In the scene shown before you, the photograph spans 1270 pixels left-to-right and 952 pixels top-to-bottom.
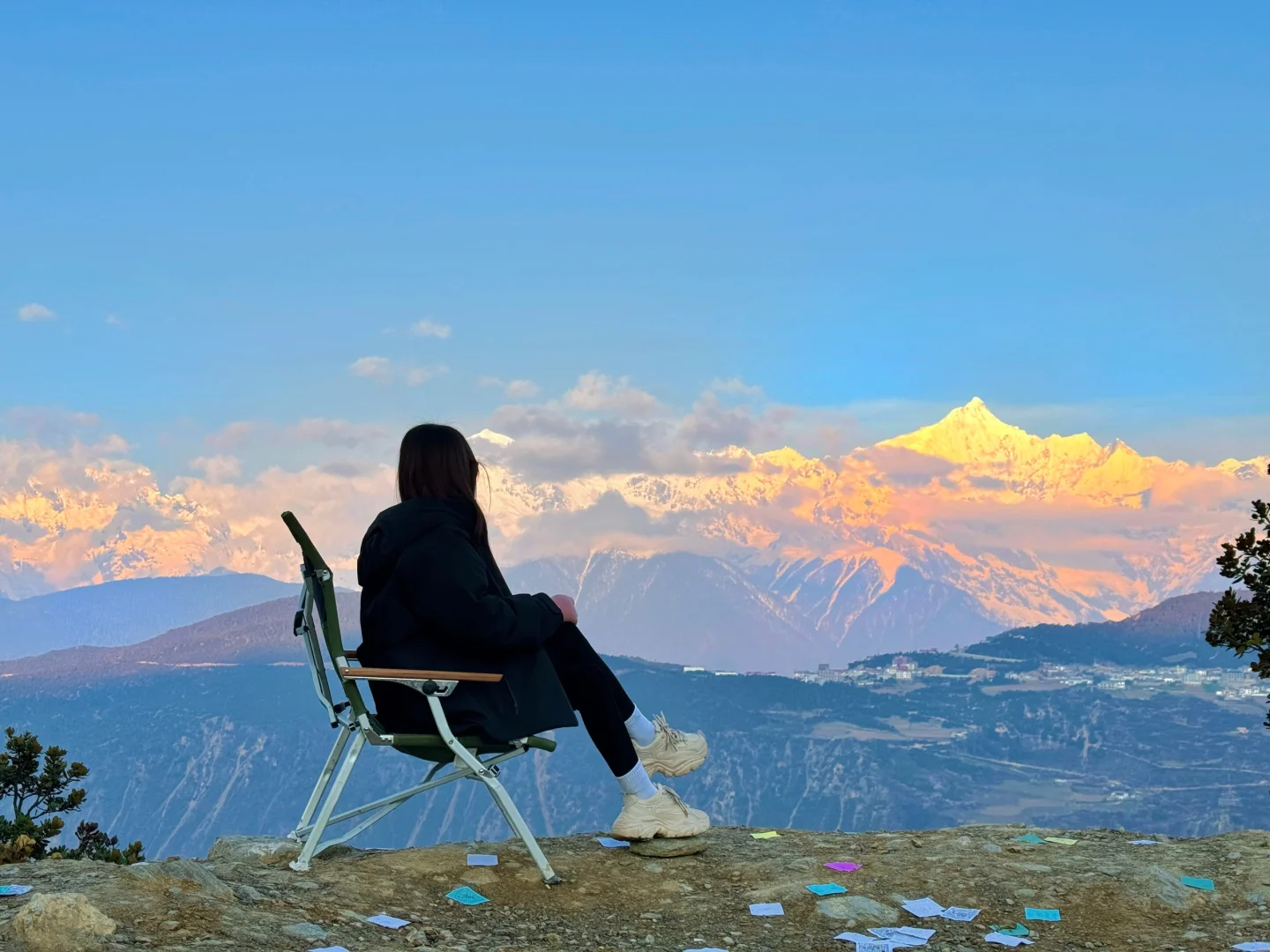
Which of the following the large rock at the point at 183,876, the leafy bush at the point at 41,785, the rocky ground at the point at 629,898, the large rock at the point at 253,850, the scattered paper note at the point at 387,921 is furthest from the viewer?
the leafy bush at the point at 41,785

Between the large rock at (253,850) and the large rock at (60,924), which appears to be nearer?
the large rock at (60,924)

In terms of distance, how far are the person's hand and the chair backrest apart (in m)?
1.09

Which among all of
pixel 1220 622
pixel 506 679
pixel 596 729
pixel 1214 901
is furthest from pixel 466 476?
pixel 1220 622

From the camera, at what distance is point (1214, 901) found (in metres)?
7.14

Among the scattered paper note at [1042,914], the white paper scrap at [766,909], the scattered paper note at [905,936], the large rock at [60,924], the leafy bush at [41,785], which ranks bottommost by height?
the leafy bush at [41,785]

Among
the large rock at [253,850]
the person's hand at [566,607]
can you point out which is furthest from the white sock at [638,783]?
the large rock at [253,850]

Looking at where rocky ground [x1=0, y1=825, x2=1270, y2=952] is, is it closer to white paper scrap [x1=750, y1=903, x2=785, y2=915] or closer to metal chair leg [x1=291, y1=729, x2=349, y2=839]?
white paper scrap [x1=750, y1=903, x2=785, y2=915]

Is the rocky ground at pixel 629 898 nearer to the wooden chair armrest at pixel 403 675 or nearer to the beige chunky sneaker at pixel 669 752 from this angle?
the beige chunky sneaker at pixel 669 752

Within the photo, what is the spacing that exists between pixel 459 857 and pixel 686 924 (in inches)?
53.8

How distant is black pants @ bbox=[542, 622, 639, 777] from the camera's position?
22.6 ft

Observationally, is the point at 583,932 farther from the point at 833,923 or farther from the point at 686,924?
the point at 833,923

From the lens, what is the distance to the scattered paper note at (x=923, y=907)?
22.0 feet

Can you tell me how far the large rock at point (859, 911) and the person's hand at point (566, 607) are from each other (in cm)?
195

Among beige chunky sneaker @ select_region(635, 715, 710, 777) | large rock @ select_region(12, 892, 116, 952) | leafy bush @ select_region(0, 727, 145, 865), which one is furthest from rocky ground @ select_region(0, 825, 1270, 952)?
leafy bush @ select_region(0, 727, 145, 865)
